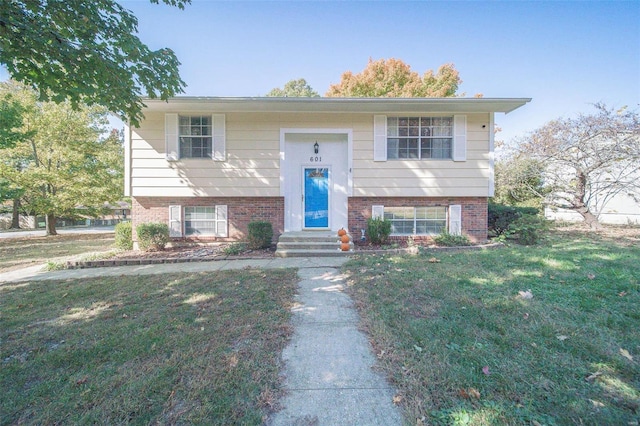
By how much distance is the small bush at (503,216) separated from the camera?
850cm

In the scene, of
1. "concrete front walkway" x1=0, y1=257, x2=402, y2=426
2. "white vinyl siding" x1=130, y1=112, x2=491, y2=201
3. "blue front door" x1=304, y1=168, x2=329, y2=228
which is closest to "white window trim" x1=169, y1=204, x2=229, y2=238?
"white vinyl siding" x1=130, y1=112, x2=491, y2=201

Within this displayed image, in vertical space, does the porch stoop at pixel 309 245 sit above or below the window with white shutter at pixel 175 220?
below

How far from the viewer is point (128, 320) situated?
3176 mm

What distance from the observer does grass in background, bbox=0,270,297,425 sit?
179cm

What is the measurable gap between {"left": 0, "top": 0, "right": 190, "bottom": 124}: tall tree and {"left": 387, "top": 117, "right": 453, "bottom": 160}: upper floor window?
597 centimetres

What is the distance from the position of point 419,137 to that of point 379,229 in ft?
10.3

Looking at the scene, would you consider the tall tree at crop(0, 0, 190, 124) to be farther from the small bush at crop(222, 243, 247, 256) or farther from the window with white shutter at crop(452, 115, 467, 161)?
the window with white shutter at crop(452, 115, 467, 161)

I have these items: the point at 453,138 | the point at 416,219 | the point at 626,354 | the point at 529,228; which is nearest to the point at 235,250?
the point at 416,219

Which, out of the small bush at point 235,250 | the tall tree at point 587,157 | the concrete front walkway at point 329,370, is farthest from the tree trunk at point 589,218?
the small bush at point 235,250

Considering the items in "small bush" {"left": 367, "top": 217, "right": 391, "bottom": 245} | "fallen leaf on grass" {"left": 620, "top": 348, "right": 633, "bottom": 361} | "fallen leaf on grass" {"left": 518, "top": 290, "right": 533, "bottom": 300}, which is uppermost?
"small bush" {"left": 367, "top": 217, "right": 391, "bottom": 245}

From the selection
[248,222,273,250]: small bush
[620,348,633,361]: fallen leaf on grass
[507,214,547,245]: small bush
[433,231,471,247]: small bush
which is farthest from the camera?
[433,231,471,247]: small bush

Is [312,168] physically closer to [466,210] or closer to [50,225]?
[466,210]

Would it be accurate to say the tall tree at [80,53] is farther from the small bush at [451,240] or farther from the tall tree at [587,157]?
the tall tree at [587,157]

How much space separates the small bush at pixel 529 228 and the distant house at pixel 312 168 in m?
0.88
